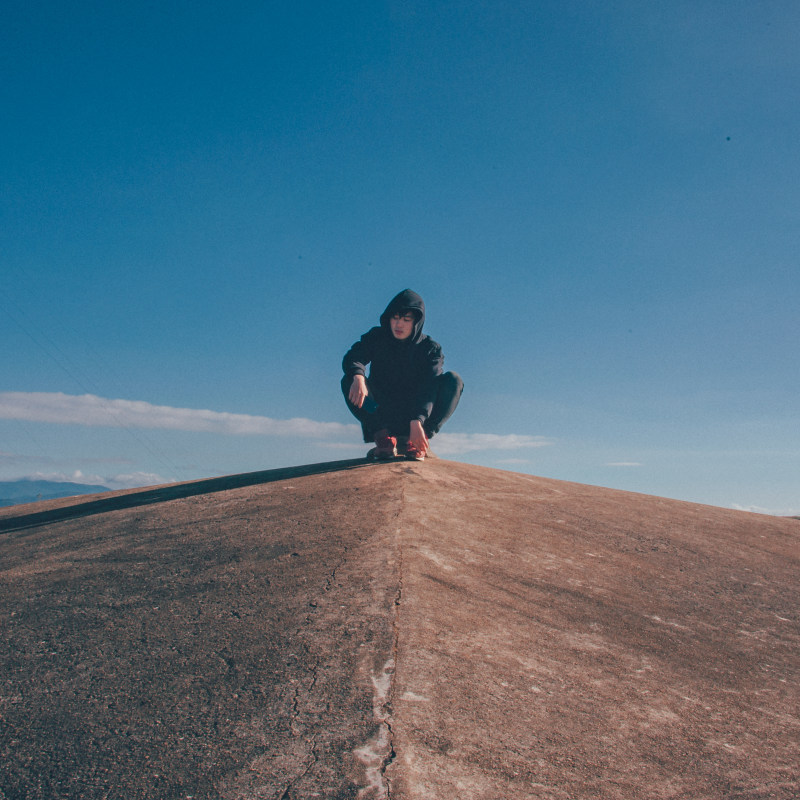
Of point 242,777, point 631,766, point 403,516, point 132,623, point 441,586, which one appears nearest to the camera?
point 242,777

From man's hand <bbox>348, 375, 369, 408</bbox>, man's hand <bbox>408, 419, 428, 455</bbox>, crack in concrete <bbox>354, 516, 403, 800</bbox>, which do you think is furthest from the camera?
man's hand <bbox>348, 375, 369, 408</bbox>

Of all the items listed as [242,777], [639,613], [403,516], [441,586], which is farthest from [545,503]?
[242,777]

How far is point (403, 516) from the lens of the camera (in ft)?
16.0

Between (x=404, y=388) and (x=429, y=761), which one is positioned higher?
(x=404, y=388)

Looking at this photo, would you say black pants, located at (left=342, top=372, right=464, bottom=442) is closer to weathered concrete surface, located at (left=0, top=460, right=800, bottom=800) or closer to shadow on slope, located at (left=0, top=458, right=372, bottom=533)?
shadow on slope, located at (left=0, top=458, right=372, bottom=533)

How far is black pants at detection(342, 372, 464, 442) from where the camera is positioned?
7.55 m

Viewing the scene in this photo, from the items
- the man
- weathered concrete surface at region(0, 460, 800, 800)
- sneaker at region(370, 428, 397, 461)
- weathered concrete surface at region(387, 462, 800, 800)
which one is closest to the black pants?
the man

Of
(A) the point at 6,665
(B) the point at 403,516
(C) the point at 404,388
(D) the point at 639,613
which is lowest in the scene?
(A) the point at 6,665

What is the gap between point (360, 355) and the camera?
7.81 meters

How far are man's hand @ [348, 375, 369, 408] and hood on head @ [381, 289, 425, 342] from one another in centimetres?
110

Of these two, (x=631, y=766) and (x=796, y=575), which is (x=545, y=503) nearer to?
(x=796, y=575)

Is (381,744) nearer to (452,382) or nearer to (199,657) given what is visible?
(199,657)

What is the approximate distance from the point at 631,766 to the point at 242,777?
141cm

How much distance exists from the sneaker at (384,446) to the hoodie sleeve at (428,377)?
1.52 feet
